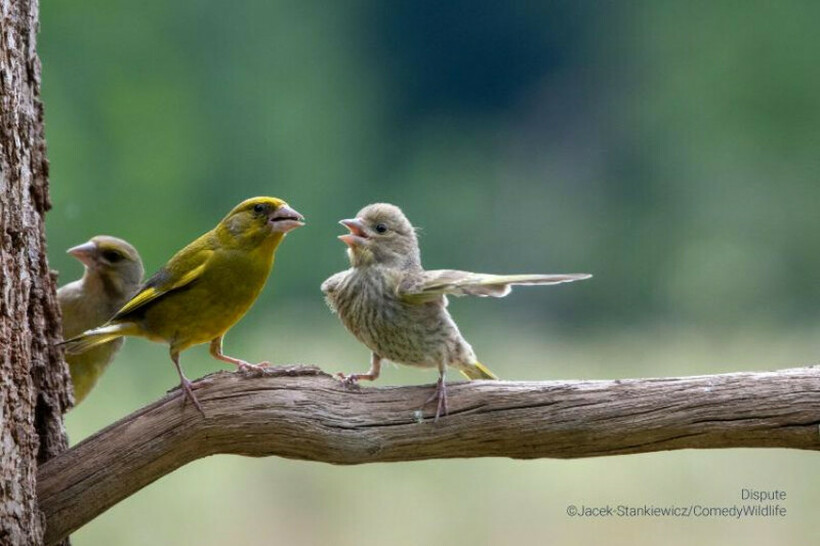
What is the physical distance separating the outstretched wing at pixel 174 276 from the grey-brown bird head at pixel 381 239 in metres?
0.51

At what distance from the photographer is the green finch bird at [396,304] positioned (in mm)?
4406

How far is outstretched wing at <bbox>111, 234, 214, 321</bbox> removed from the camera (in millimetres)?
4379

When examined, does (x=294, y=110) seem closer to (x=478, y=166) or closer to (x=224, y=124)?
(x=224, y=124)

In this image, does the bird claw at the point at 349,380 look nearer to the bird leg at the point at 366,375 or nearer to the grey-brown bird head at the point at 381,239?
the bird leg at the point at 366,375

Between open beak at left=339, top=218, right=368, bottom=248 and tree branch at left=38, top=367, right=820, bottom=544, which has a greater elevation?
open beak at left=339, top=218, right=368, bottom=248

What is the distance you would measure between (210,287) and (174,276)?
0.14 metres

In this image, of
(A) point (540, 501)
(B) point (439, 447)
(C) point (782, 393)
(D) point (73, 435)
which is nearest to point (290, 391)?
(B) point (439, 447)

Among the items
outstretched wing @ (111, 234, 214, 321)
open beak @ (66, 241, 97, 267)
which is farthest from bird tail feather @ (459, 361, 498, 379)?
open beak @ (66, 241, 97, 267)

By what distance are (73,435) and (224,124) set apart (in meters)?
5.99

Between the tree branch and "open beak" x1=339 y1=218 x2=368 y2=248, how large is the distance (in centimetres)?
70

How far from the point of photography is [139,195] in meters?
11.3

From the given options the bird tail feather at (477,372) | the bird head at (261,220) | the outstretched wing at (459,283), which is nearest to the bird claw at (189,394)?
the bird head at (261,220)

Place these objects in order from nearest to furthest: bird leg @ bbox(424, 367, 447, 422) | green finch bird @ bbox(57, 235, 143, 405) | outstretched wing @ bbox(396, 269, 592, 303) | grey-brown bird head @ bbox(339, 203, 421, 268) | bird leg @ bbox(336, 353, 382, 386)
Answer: outstretched wing @ bbox(396, 269, 592, 303)
bird leg @ bbox(424, 367, 447, 422)
bird leg @ bbox(336, 353, 382, 386)
grey-brown bird head @ bbox(339, 203, 421, 268)
green finch bird @ bbox(57, 235, 143, 405)

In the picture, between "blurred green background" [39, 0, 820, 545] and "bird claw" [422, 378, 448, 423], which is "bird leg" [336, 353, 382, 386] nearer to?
"bird claw" [422, 378, 448, 423]
